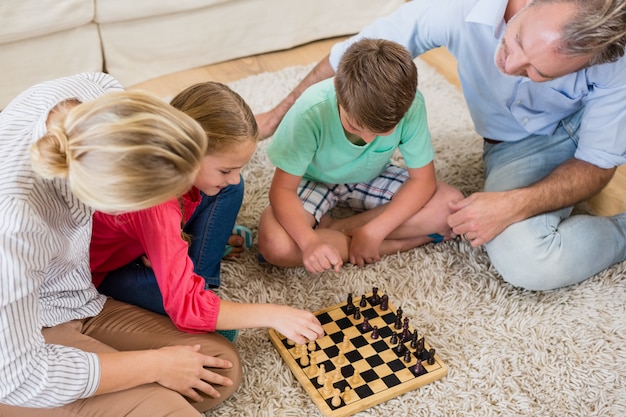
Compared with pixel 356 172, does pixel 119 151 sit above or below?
above

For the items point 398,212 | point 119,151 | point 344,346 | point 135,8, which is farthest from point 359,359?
point 135,8

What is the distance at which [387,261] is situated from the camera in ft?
5.86

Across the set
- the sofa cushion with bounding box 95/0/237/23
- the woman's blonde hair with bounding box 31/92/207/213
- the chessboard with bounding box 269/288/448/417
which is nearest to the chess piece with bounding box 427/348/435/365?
the chessboard with bounding box 269/288/448/417

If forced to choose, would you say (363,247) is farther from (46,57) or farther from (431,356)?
(46,57)

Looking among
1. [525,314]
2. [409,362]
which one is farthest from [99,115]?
[525,314]

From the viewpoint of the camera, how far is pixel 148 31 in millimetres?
2406

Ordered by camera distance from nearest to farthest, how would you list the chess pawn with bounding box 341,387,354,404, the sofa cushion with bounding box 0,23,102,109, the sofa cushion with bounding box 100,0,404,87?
the chess pawn with bounding box 341,387,354,404, the sofa cushion with bounding box 0,23,102,109, the sofa cushion with bounding box 100,0,404,87

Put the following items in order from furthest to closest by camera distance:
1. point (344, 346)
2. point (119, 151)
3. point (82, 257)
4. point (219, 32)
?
1. point (219, 32)
2. point (344, 346)
3. point (82, 257)
4. point (119, 151)

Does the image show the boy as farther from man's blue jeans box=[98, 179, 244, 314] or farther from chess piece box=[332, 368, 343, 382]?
chess piece box=[332, 368, 343, 382]

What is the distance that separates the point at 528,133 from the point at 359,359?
2.43 ft

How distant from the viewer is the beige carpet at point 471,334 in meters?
A: 1.45

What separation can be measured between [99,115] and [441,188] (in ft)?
3.21

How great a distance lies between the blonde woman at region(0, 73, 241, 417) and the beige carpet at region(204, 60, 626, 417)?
15 cm

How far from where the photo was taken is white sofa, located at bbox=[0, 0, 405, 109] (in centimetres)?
221
